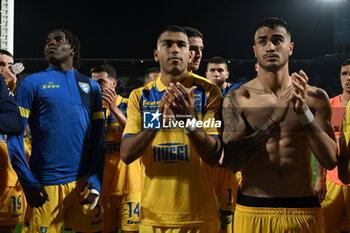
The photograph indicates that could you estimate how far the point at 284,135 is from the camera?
86.3 inches

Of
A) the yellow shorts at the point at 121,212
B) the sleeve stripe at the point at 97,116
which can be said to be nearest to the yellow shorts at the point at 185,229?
the sleeve stripe at the point at 97,116

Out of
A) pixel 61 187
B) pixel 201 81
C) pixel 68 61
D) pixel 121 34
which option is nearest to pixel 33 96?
pixel 68 61

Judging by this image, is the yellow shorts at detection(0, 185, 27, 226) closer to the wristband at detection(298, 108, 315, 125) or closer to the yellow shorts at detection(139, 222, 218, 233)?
the yellow shorts at detection(139, 222, 218, 233)

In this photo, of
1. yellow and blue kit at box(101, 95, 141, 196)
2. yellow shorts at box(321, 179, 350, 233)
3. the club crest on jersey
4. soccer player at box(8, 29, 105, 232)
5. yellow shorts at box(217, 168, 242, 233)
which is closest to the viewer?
soccer player at box(8, 29, 105, 232)

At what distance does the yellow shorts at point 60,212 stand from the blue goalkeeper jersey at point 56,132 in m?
0.07

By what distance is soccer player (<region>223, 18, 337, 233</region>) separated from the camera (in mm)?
2078

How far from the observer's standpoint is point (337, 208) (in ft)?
12.2

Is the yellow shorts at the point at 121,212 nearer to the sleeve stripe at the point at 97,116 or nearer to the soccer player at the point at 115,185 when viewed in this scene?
the soccer player at the point at 115,185

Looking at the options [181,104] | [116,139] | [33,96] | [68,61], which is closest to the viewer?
[181,104]

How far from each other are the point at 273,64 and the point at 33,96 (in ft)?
5.82

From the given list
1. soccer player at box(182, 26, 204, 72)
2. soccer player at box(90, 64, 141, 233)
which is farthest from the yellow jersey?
soccer player at box(182, 26, 204, 72)

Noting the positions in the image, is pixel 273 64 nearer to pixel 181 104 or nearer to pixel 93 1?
pixel 181 104

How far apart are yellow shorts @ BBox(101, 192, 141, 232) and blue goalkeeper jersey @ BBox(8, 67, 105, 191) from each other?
1089 mm

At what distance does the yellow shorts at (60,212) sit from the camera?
2672 mm
